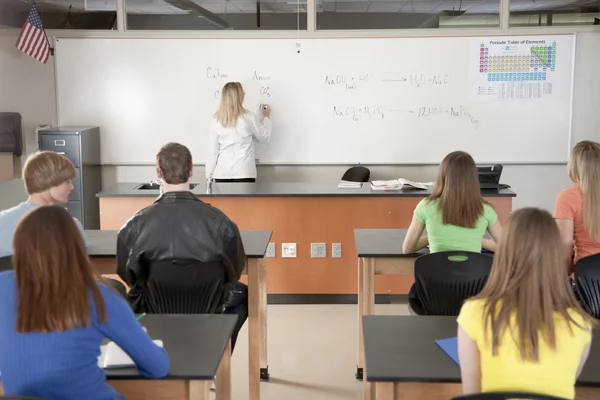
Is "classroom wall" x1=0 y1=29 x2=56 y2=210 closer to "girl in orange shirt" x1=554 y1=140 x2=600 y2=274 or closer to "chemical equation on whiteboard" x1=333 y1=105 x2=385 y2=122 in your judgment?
"chemical equation on whiteboard" x1=333 y1=105 x2=385 y2=122

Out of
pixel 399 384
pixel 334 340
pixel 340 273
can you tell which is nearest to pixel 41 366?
pixel 399 384

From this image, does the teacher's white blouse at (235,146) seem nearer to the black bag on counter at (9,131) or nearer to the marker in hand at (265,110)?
the marker in hand at (265,110)

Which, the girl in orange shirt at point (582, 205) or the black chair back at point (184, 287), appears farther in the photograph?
the girl in orange shirt at point (582, 205)

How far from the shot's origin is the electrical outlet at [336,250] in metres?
5.37

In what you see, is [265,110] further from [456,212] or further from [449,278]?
[449,278]

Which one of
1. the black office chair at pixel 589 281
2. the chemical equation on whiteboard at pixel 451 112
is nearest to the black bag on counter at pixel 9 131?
the chemical equation on whiteboard at pixel 451 112

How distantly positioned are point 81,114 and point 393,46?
304 cm

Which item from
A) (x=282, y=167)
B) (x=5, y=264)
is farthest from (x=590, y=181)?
(x=282, y=167)

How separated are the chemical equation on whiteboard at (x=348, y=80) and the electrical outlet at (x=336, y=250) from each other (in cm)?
190

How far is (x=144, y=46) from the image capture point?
6660 mm

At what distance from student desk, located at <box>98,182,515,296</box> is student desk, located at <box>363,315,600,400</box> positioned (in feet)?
9.49

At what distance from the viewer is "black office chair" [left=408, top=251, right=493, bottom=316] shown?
298cm

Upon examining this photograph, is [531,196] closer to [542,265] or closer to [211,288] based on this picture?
[211,288]

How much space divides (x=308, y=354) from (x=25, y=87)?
4.20m
